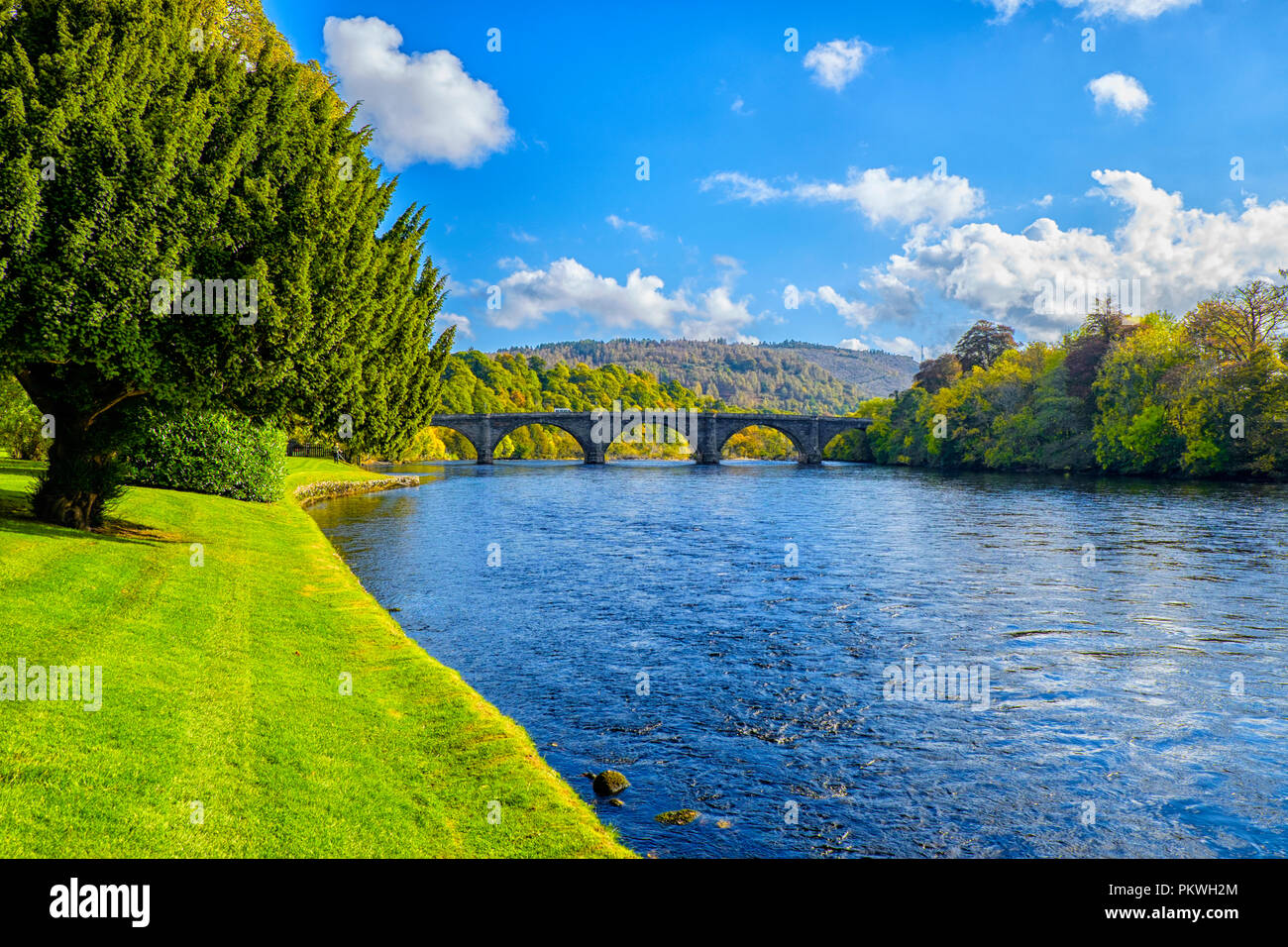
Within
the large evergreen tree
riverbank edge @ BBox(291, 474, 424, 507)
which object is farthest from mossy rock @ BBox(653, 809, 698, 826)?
riverbank edge @ BBox(291, 474, 424, 507)

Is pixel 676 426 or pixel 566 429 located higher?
pixel 676 426

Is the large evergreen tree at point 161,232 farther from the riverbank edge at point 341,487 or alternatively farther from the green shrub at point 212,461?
the riverbank edge at point 341,487

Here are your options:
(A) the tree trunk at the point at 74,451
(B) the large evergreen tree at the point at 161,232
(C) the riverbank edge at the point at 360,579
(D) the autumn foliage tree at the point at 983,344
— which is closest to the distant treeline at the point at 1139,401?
(D) the autumn foliage tree at the point at 983,344

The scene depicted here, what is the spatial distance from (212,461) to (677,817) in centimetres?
3555

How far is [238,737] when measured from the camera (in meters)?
10.7

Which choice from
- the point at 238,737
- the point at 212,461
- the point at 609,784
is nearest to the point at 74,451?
the point at 238,737

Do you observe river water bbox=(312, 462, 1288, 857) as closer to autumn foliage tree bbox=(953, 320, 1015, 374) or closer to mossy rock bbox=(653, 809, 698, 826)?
mossy rock bbox=(653, 809, 698, 826)

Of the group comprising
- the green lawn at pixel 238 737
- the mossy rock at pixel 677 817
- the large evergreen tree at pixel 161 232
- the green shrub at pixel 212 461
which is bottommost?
the mossy rock at pixel 677 817

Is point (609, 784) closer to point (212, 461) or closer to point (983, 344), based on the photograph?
point (212, 461)

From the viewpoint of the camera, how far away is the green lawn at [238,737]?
325 inches

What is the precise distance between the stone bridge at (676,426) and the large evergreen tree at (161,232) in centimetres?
12959

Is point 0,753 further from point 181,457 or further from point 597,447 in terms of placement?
point 597,447
